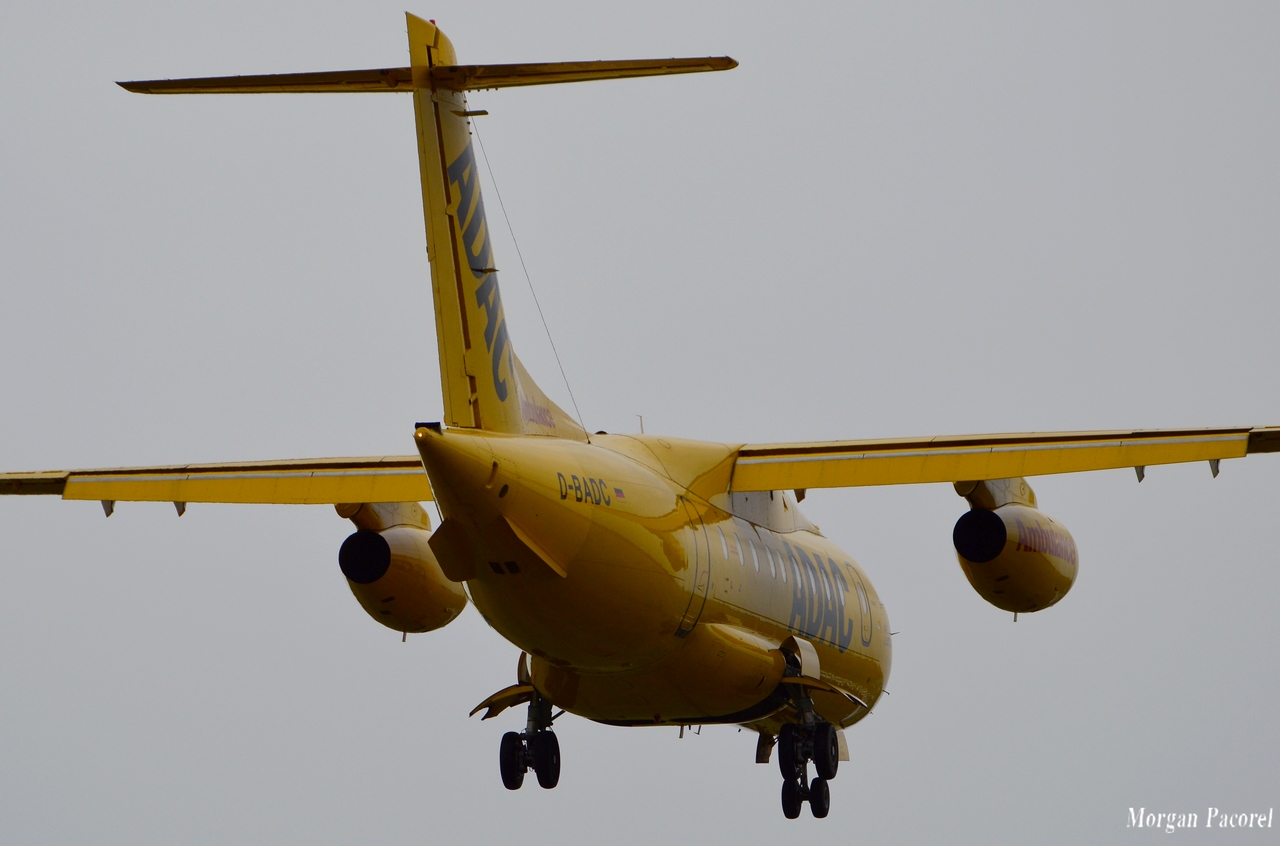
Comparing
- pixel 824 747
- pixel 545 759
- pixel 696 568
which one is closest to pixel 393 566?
pixel 545 759

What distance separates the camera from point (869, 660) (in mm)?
22016

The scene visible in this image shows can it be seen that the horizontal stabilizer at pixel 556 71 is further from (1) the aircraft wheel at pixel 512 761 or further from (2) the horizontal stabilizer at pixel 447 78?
(1) the aircraft wheel at pixel 512 761

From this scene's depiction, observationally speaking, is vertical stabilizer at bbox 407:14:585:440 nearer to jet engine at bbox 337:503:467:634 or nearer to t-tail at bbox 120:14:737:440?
t-tail at bbox 120:14:737:440

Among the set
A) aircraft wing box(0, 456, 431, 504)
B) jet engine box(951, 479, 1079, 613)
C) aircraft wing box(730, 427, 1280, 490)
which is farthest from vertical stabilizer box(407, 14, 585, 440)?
jet engine box(951, 479, 1079, 613)

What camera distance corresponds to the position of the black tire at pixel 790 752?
1948 centimetres

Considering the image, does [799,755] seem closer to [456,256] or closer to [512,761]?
[512,761]

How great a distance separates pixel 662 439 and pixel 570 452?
268 cm

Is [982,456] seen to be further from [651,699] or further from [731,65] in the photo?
[731,65]

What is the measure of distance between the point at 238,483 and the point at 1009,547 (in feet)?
27.1

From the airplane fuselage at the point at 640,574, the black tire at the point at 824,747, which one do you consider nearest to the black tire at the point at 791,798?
the black tire at the point at 824,747

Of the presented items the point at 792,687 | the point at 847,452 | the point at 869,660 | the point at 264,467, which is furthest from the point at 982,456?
the point at 264,467

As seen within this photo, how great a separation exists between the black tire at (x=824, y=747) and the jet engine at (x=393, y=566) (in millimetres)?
4370

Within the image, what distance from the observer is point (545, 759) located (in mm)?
19672

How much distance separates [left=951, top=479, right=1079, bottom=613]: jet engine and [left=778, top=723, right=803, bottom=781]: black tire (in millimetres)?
2919
